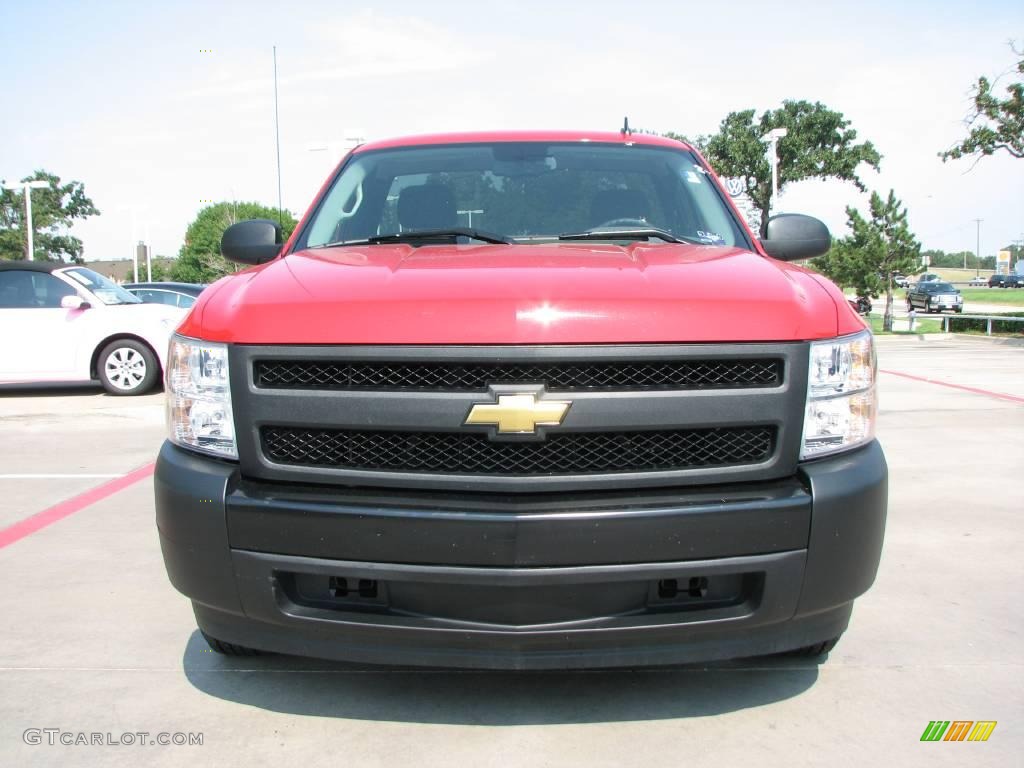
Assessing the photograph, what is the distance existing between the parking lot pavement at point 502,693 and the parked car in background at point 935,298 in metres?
45.4

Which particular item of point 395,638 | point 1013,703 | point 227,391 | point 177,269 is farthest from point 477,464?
point 177,269

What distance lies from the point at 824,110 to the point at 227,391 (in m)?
57.8

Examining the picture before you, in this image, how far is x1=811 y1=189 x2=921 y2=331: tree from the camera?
31.5 meters

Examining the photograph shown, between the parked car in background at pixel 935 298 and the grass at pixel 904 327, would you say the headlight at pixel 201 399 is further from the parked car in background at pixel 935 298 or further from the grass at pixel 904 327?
the parked car in background at pixel 935 298

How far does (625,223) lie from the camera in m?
3.71

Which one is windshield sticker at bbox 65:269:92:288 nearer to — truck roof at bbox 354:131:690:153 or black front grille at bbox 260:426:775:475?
truck roof at bbox 354:131:690:153

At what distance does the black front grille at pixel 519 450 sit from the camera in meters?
2.45

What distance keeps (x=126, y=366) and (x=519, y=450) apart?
378 inches

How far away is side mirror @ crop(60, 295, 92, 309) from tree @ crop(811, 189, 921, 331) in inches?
996

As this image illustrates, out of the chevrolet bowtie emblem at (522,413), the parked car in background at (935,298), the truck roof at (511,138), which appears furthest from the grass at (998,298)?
the chevrolet bowtie emblem at (522,413)

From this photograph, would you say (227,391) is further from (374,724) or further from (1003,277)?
(1003,277)

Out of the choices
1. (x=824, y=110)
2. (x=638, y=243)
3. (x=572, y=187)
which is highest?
(x=824, y=110)

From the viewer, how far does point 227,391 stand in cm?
260

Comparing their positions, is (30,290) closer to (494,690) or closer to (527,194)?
(527,194)
